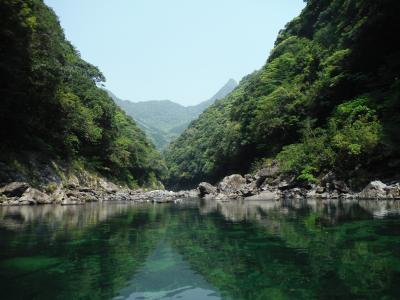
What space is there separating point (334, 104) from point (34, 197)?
105 ft

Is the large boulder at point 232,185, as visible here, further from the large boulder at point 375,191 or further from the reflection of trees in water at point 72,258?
the reflection of trees in water at point 72,258

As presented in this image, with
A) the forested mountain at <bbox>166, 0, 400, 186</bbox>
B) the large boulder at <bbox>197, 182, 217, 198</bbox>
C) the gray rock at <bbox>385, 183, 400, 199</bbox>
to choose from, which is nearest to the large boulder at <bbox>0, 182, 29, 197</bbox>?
the forested mountain at <bbox>166, 0, 400, 186</bbox>

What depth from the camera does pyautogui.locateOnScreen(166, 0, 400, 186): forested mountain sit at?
2945 cm

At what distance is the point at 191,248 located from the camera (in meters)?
9.80

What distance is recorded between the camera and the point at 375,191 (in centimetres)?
2475

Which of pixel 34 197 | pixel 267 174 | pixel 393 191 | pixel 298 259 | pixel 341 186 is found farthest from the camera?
pixel 267 174

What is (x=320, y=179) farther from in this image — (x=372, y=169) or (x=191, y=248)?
(x=191, y=248)

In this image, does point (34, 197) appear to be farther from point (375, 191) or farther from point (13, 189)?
point (375, 191)

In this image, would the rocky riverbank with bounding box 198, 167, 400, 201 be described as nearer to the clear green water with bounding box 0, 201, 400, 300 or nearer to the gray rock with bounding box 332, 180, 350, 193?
the gray rock with bounding box 332, 180, 350, 193

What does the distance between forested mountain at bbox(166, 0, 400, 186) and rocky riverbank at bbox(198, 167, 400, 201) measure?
44.4 inches

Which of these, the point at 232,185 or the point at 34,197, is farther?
the point at 232,185

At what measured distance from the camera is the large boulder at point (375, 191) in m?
24.2

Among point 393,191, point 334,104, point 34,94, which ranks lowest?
point 393,191

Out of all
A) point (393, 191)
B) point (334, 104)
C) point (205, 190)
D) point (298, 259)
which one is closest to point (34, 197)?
point (298, 259)
